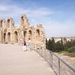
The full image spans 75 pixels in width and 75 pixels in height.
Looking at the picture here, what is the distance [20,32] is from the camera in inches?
1265

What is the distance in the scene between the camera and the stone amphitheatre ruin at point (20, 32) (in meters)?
29.9

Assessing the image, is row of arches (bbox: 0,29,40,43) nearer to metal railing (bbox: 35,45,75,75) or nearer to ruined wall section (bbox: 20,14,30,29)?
ruined wall section (bbox: 20,14,30,29)

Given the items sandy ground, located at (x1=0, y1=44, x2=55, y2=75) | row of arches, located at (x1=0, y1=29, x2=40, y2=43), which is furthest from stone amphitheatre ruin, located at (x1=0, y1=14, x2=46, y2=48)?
sandy ground, located at (x1=0, y1=44, x2=55, y2=75)

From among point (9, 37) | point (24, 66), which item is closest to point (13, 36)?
point (9, 37)

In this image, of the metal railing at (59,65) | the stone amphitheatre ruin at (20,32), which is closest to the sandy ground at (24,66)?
the metal railing at (59,65)

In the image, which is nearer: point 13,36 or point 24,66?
point 24,66

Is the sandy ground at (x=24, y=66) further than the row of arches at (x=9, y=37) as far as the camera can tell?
No

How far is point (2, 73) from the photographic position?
7.91 meters

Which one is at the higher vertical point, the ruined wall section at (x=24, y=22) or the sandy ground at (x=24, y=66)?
the ruined wall section at (x=24, y=22)

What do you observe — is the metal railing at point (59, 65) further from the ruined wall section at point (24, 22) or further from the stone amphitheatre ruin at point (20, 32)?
the ruined wall section at point (24, 22)

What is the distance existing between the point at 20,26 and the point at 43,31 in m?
Answer: 8.51

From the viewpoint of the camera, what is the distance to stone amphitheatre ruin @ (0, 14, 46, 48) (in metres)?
29.9

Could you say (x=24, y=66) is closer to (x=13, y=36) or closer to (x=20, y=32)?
(x=20, y=32)

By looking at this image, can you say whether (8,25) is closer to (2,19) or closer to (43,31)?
A: (2,19)
